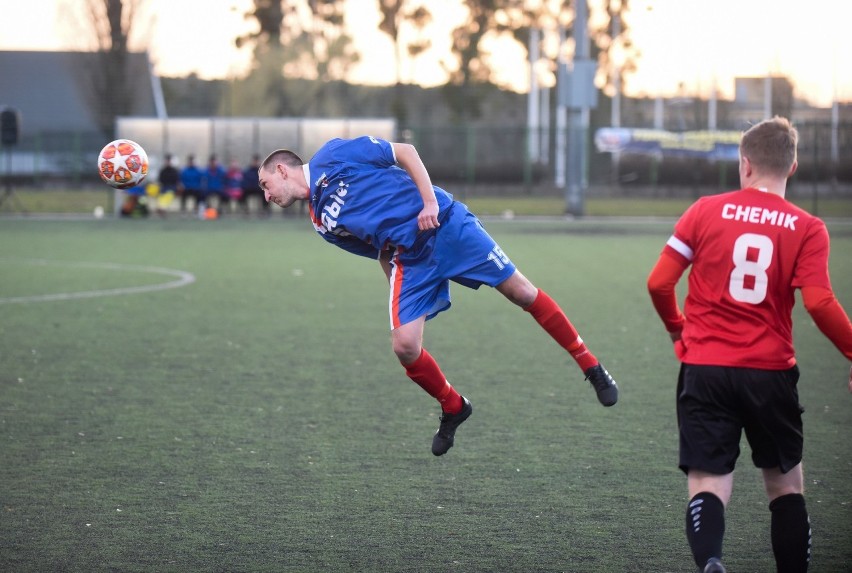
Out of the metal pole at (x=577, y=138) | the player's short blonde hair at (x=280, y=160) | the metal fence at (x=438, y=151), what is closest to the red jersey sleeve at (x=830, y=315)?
the player's short blonde hair at (x=280, y=160)

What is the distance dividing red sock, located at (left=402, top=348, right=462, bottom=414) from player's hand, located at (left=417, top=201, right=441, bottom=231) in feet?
2.30

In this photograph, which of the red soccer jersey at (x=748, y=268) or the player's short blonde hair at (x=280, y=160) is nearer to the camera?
the red soccer jersey at (x=748, y=268)

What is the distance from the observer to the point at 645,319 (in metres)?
12.2

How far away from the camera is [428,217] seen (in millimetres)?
5707

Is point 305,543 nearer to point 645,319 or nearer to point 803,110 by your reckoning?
point 645,319

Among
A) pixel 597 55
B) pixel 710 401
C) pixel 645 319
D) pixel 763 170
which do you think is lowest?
pixel 645 319

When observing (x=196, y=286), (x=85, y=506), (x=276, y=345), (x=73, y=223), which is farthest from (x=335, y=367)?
(x=73, y=223)

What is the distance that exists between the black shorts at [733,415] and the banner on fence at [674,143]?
127ft

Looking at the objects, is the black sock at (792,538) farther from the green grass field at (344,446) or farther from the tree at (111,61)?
the tree at (111,61)

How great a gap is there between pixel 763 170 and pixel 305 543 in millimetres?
2400

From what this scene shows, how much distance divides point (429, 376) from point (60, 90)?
55896mm

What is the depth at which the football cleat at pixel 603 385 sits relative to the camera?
5867 millimetres

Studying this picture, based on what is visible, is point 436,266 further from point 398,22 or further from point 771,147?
point 398,22

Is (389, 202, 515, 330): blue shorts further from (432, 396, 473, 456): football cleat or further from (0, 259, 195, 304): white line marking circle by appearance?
(0, 259, 195, 304): white line marking circle
